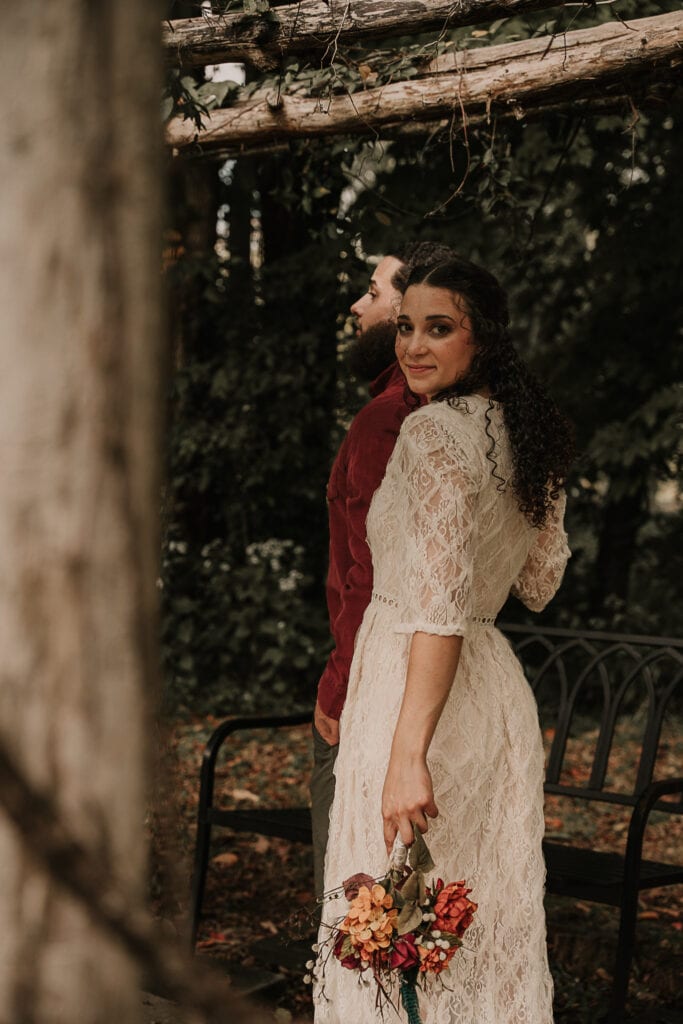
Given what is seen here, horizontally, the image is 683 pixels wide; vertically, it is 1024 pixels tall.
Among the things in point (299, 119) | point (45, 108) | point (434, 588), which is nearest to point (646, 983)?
point (434, 588)

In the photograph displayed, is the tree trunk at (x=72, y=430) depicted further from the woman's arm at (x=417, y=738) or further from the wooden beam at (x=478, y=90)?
the wooden beam at (x=478, y=90)

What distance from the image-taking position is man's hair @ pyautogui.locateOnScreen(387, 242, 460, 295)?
2842 mm

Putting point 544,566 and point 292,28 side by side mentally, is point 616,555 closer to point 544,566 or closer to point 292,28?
point 544,566

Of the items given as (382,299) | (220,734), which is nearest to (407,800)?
(382,299)

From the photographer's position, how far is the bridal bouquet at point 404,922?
226cm

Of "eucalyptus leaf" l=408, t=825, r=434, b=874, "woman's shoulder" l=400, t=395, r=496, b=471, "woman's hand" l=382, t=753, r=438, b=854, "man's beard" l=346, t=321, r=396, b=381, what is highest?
"man's beard" l=346, t=321, r=396, b=381

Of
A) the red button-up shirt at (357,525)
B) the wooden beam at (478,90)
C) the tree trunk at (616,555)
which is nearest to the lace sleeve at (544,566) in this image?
the red button-up shirt at (357,525)

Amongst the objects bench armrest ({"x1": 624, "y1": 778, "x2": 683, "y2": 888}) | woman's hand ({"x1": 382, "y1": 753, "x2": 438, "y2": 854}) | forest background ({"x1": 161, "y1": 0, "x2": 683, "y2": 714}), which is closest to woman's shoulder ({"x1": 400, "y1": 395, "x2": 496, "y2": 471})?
woman's hand ({"x1": 382, "y1": 753, "x2": 438, "y2": 854})

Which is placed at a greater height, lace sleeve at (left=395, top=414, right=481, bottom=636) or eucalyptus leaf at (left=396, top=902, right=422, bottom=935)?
lace sleeve at (left=395, top=414, right=481, bottom=636)

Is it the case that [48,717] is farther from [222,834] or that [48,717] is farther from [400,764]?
[222,834]

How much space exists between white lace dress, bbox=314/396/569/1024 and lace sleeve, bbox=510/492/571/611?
0.15 meters

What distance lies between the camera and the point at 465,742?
276 cm

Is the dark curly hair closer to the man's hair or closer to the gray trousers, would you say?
the man's hair

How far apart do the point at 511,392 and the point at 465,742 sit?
31.7 inches
